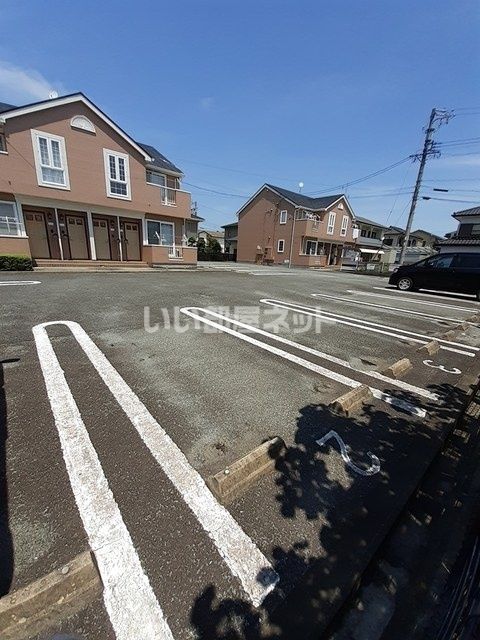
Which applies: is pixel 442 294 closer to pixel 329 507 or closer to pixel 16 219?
pixel 329 507

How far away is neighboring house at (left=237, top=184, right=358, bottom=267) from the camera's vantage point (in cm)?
2828

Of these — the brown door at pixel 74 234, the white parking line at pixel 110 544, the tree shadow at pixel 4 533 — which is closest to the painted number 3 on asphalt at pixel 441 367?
the white parking line at pixel 110 544

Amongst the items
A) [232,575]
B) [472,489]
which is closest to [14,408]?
[232,575]

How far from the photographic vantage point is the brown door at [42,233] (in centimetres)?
1351

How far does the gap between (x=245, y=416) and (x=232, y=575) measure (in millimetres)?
1370

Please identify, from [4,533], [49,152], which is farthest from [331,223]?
[4,533]

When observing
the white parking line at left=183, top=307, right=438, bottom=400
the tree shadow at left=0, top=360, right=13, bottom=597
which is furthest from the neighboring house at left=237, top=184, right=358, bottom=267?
the tree shadow at left=0, top=360, right=13, bottom=597

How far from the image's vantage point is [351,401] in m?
3.01

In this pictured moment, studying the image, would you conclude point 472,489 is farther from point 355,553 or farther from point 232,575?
point 232,575

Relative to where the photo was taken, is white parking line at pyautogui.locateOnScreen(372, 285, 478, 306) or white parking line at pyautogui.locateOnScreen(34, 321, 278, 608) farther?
white parking line at pyautogui.locateOnScreen(372, 285, 478, 306)

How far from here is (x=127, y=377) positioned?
3.36m

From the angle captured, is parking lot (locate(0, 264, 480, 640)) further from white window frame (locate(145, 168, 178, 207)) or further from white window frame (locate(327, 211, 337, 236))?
white window frame (locate(327, 211, 337, 236))

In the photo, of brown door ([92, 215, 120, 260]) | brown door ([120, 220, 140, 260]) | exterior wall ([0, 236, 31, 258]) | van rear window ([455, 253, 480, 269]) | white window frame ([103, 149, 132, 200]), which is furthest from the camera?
brown door ([120, 220, 140, 260])

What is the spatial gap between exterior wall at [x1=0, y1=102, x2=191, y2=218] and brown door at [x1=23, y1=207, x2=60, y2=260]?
1.05 metres
